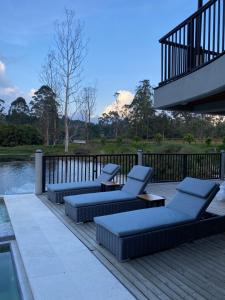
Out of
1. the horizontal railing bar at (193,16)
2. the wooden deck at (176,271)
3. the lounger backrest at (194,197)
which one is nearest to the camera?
the wooden deck at (176,271)

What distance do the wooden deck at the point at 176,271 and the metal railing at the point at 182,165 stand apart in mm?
5036

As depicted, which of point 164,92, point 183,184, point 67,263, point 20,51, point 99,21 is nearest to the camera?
point 67,263

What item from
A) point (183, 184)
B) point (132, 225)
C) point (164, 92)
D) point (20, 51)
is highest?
point (20, 51)

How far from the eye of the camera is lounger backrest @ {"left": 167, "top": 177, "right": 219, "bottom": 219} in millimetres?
4098

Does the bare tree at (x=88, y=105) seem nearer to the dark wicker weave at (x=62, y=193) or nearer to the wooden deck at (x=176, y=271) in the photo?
the dark wicker weave at (x=62, y=193)

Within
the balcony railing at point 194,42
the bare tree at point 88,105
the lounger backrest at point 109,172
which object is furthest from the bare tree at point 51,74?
the balcony railing at point 194,42

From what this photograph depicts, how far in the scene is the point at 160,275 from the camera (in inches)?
123

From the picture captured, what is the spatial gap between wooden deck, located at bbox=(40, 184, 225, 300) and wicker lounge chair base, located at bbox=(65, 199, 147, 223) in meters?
0.59

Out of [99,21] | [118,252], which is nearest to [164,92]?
[118,252]

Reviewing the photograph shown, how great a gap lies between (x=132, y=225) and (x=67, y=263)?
34.7 inches

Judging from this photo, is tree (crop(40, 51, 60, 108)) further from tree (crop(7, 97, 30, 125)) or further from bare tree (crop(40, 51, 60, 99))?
tree (crop(7, 97, 30, 125))

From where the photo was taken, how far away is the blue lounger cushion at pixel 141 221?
3558 mm

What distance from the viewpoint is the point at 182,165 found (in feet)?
31.0

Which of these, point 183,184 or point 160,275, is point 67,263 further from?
point 183,184
